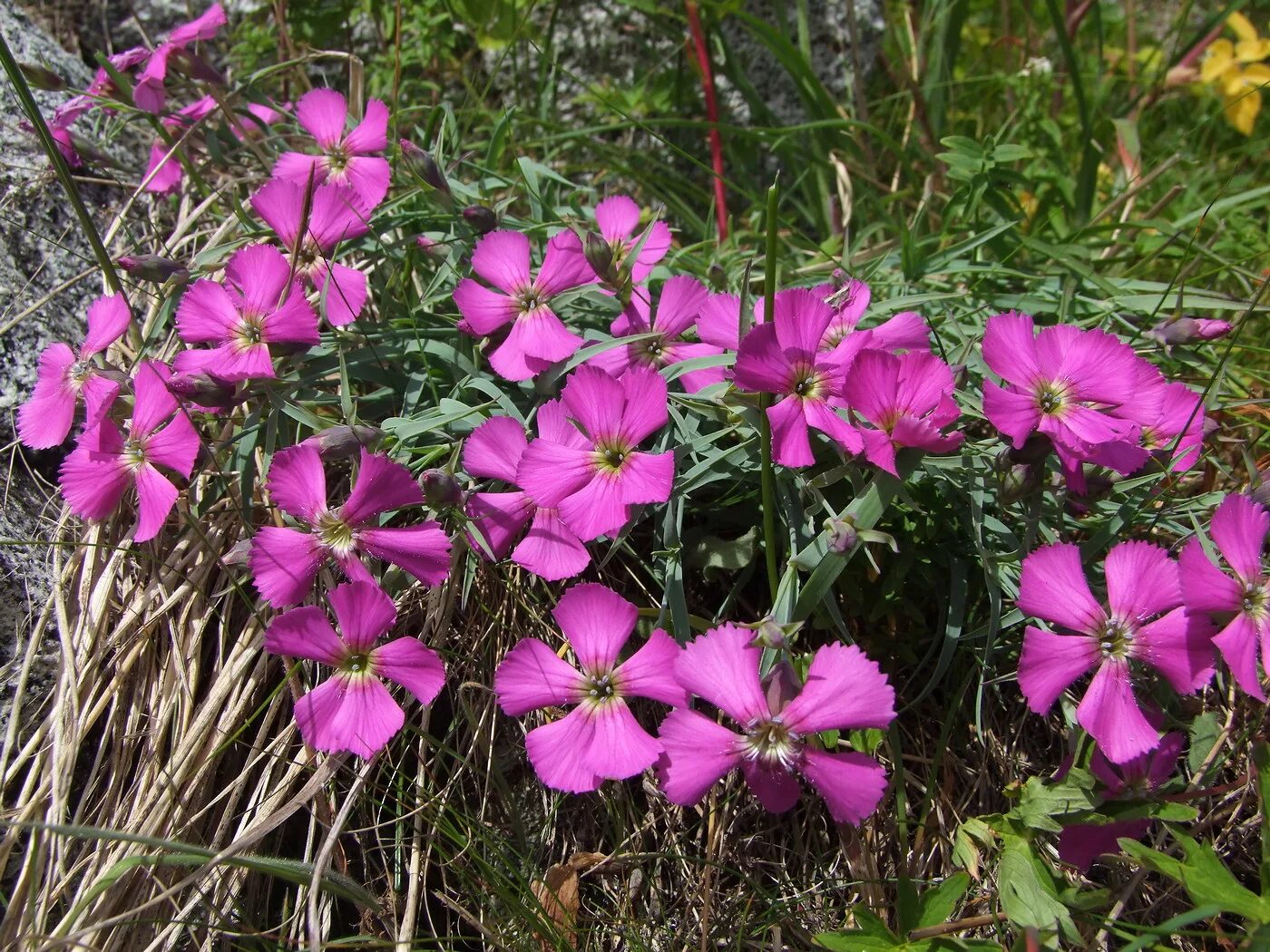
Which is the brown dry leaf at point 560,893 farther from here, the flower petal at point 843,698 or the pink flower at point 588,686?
the flower petal at point 843,698

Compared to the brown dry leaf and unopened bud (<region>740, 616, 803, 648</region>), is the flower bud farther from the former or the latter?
the brown dry leaf

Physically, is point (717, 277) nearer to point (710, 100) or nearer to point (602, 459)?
point (602, 459)

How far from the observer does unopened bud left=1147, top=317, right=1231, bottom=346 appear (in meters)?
1.38

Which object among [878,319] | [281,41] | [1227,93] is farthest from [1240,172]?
[281,41]

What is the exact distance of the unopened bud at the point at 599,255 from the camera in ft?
4.39

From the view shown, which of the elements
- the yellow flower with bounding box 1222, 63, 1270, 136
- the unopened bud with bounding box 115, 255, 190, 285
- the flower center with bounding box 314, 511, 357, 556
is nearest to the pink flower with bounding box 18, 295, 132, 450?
the unopened bud with bounding box 115, 255, 190, 285

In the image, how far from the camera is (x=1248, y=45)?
2299 millimetres

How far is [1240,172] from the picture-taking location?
2371 mm

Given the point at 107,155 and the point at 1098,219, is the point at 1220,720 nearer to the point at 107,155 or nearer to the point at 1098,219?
the point at 1098,219

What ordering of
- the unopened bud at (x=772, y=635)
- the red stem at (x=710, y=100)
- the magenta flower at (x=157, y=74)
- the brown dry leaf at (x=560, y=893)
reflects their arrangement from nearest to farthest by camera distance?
the unopened bud at (x=772, y=635) → the brown dry leaf at (x=560, y=893) → the magenta flower at (x=157, y=74) → the red stem at (x=710, y=100)

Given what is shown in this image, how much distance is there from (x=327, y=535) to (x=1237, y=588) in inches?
43.8

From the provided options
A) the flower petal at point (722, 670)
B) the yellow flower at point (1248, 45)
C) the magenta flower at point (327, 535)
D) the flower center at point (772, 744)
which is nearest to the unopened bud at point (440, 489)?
the magenta flower at point (327, 535)

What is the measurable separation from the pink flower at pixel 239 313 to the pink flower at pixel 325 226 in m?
0.07

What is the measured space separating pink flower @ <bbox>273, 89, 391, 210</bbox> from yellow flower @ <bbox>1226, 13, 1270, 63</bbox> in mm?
2022
